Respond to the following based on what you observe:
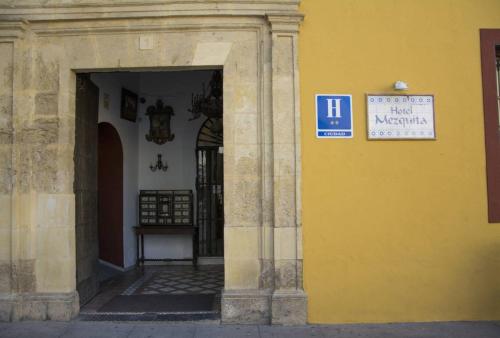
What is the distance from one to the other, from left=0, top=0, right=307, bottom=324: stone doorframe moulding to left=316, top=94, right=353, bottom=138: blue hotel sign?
0.29 meters

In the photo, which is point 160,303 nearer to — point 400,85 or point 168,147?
point 168,147

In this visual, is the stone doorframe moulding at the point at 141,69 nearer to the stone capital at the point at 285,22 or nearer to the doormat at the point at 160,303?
the stone capital at the point at 285,22

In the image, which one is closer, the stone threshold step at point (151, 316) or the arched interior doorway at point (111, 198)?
the stone threshold step at point (151, 316)

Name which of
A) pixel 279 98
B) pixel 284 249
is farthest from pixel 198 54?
pixel 284 249

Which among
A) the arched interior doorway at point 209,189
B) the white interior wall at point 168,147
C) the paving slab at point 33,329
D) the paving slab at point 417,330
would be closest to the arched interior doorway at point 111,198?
the white interior wall at point 168,147

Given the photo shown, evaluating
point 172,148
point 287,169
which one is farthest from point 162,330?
point 172,148

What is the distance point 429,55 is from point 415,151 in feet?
3.96

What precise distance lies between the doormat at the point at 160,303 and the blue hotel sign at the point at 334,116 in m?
2.70

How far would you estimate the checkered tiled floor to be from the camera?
711cm

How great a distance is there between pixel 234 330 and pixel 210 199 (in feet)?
15.4

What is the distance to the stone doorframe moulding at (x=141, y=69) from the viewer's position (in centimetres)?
555

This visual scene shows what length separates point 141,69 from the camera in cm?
585

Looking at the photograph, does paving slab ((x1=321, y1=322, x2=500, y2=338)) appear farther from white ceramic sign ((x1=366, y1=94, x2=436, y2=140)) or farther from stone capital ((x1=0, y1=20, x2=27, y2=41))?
stone capital ((x1=0, y1=20, x2=27, y2=41))

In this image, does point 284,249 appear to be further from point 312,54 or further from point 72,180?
point 72,180
